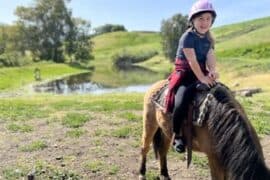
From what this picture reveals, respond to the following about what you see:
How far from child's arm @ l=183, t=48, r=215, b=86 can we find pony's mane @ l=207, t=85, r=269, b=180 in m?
0.20

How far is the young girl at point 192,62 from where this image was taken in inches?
244

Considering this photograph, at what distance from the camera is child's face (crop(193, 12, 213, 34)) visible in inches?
242

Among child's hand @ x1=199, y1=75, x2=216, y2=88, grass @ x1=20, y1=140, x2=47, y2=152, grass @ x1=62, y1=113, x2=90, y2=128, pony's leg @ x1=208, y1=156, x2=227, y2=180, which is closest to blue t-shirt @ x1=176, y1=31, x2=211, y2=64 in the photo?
child's hand @ x1=199, y1=75, x2=216, y2=88

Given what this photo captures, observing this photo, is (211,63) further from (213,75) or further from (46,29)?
(46,29)

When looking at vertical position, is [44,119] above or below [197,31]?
below

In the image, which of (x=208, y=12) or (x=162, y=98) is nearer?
(x=208, y=12)

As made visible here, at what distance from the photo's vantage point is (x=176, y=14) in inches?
3853

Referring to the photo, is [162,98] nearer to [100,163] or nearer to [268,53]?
[100,163]

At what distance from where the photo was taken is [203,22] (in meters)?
6.20

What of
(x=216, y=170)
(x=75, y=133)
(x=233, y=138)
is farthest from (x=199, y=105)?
(x=75, y=133)

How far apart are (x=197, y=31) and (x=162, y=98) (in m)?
1.36

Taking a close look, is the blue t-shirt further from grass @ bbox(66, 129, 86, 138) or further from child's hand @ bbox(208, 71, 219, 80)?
grass @ bbox(66, 129, 86, 138)

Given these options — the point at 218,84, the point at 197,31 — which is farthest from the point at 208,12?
the point at 218,84

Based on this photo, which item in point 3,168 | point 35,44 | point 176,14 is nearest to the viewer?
point 3,168
